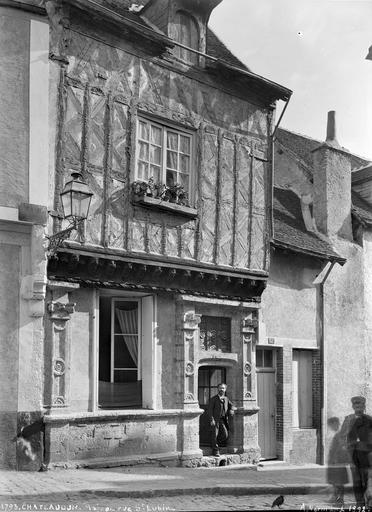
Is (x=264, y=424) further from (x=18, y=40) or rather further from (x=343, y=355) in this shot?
(x=18, y=40)

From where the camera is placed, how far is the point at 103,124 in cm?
1159

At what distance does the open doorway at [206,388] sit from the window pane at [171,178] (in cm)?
339

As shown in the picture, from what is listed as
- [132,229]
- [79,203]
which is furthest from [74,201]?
[132,229]

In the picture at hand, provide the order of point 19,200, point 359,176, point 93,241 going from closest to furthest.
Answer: point 19,200, point 93,241, point 359,176

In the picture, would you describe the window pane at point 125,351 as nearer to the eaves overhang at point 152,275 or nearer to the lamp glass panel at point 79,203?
the eaves overhang at point 152,275

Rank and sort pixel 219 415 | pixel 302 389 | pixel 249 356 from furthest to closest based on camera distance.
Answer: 1. pixel 302 389
2. pixel 249 356
3. pixel 219 415

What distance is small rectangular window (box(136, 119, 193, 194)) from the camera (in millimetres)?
12234

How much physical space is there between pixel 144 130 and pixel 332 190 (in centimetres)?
570

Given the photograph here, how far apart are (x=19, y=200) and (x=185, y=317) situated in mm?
3738

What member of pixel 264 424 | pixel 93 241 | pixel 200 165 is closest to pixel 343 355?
pixel 264 424

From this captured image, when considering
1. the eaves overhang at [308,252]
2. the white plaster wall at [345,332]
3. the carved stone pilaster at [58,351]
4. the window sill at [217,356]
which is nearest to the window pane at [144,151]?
the carved stone pilaster at [58,351]

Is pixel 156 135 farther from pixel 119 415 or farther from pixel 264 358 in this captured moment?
pixel 264 358

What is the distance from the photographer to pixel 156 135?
41.0 feet

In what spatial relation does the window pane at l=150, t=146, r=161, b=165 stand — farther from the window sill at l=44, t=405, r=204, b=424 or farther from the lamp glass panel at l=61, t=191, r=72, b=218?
the window sill at l=44, t=405, r=204, b=424
